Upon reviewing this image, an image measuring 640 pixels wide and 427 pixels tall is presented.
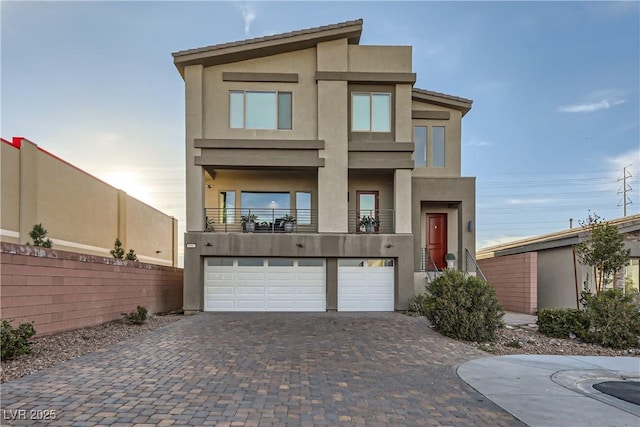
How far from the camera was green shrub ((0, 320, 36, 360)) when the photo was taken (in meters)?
6.20

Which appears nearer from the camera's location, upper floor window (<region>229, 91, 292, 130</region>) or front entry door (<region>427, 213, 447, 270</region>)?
upper floor window (<region>229, 91, 292, 130</region>)

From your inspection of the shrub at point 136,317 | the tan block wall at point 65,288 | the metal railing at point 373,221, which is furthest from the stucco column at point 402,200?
the tan block wall at point 65,288

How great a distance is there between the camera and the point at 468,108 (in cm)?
1652

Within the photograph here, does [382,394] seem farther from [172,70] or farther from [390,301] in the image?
[172,70]

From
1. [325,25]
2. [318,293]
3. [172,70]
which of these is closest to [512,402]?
[318,293]

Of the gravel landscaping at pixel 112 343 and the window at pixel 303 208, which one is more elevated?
the window at pixel 303 208

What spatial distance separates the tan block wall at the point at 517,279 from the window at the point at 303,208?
28.0ft

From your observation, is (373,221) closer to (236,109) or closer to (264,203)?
(264,203)

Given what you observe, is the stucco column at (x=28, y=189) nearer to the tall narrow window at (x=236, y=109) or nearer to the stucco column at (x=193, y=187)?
the stucco column at (x=193, y=187)

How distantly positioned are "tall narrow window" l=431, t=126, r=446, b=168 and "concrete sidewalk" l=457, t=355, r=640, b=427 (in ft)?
32.4

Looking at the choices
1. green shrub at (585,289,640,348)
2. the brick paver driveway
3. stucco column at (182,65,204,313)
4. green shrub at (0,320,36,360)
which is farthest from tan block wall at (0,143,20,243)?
green shrub at (585,289,640,348)

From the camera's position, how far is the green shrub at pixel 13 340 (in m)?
6.20

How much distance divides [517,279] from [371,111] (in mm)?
9100

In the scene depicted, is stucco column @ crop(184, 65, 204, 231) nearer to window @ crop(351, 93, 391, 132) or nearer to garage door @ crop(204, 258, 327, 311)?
garage door @ crop(204, 258, 327, 311)
